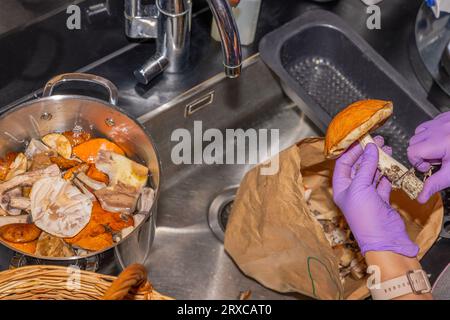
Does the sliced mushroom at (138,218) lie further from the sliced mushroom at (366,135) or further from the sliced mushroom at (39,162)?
the sliced mushroom at (366,135)

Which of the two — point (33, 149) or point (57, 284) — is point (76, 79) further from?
point (57, 284)

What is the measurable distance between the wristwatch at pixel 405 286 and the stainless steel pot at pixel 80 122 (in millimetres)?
353

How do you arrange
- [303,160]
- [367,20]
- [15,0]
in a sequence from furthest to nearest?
[367,20] < [303,160] < [15,0]

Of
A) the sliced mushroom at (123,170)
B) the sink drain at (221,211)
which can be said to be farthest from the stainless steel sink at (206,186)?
the sliced mushroom at (123,170)

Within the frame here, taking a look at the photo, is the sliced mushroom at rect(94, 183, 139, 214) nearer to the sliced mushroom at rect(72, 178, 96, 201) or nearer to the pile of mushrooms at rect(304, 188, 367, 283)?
the sliced mushroom at rect(72, 178, 96, 201)

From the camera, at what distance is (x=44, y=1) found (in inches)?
39.7

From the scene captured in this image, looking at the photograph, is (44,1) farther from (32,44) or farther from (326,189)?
(326,189)

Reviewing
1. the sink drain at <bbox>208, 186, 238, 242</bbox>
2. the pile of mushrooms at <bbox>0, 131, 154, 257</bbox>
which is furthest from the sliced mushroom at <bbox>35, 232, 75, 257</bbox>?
the sink drain at <bbox>208, 186, 238, 242</bbox>

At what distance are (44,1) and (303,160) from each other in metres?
0.51

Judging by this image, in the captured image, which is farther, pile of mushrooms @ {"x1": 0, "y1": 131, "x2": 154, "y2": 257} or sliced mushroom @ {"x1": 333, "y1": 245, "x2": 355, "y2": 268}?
sliced mushroom @ {"x1": 333, "y1": 245, "x2": 355, "y2": 268}

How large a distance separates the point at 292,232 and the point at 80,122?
392 millimetres

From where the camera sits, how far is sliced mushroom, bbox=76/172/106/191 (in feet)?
3.22

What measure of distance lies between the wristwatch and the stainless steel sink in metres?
0.25
